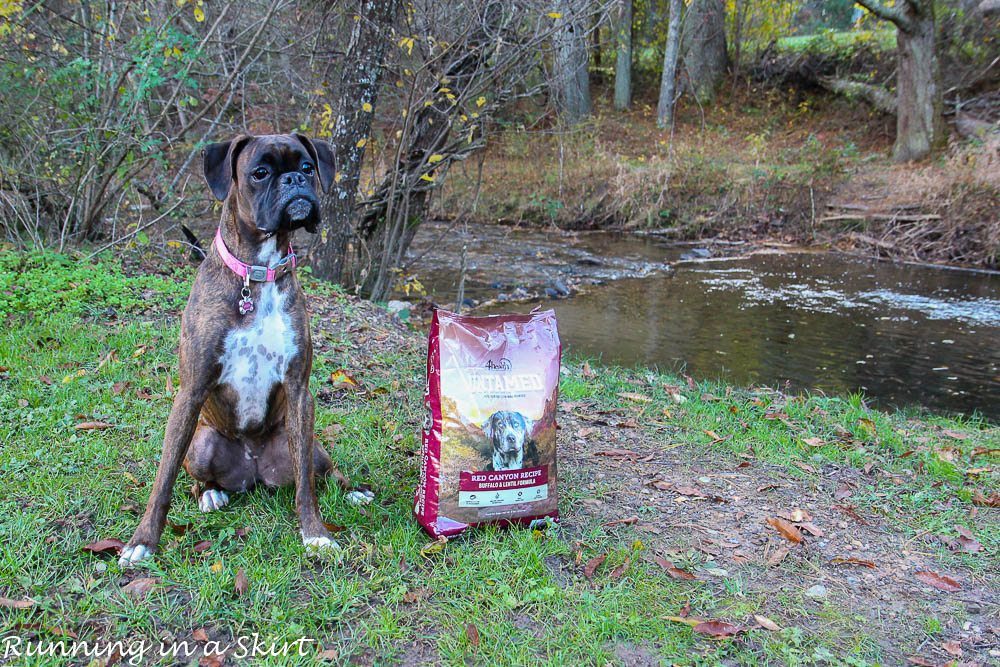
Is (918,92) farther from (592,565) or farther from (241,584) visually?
(241,584)

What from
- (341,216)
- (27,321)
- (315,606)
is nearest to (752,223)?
(341,216)

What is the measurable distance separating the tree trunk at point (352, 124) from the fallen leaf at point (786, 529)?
4846mm

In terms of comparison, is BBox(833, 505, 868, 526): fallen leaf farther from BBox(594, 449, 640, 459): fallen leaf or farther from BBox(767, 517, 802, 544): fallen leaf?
BBox(594, 449, 640, 459): fallen leaf

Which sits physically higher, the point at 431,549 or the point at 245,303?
the point at 245,303

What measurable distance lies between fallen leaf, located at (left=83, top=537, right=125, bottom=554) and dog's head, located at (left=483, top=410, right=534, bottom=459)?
1.49m

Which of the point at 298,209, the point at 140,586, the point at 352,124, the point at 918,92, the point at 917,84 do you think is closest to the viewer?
the point at 140,586

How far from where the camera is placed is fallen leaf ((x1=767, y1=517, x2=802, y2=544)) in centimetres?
326

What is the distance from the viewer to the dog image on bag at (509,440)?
9.66 ft

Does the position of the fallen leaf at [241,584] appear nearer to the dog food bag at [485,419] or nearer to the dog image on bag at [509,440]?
the dog food bag at [485,419]

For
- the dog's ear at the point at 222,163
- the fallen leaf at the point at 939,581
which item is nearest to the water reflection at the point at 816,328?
the fallen leaf at the point at 939,581

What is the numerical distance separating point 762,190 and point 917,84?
398 centimetres

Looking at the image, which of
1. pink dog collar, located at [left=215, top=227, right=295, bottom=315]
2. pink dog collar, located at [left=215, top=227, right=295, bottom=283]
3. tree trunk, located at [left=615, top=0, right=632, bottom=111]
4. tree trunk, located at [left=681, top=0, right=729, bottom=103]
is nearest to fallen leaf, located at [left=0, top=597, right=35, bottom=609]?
pink dog collar, located at [left=215, top=227, right=295, bottom=315]

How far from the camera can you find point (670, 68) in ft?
60.8

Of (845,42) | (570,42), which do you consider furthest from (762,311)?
(845,42)
